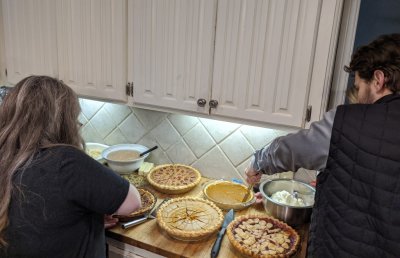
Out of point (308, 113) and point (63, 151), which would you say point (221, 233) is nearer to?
point (308, 113)

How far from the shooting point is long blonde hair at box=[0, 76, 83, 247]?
945 millimetres

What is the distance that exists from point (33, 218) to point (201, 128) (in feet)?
3.32

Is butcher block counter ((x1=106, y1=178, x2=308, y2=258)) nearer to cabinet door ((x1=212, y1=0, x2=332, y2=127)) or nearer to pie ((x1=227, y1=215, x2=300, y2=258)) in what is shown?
pie ((x1=227, y1=215, x2=300, y2=258))

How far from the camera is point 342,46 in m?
1.42

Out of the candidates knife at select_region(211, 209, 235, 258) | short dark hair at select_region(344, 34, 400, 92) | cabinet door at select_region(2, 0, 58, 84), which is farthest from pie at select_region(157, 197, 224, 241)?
cabinet door at select_region(2, 0, 58, 84)

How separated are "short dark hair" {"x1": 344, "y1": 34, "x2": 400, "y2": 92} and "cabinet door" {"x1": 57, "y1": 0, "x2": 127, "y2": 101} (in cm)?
103

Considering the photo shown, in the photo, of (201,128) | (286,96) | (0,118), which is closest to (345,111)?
(286,96)

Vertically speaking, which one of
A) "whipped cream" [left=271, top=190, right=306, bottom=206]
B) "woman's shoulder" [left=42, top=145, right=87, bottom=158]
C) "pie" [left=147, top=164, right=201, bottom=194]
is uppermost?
"woman's shoulder" [left=42, top=145, right=87, bottom=158]

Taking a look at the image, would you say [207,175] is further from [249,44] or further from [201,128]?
[249,44]

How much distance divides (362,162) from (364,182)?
0.19ft

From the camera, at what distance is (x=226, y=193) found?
1646 millimetres

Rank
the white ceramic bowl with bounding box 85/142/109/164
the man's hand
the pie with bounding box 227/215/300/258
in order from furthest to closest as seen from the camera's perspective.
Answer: the white ceramic bowl with bounding box 85/142/109/164 → the man's hand → the pie with bounding box 227/215/300/258

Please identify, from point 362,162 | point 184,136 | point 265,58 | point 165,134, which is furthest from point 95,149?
point 362,162

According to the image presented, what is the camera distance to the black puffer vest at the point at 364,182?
2.84 ft
